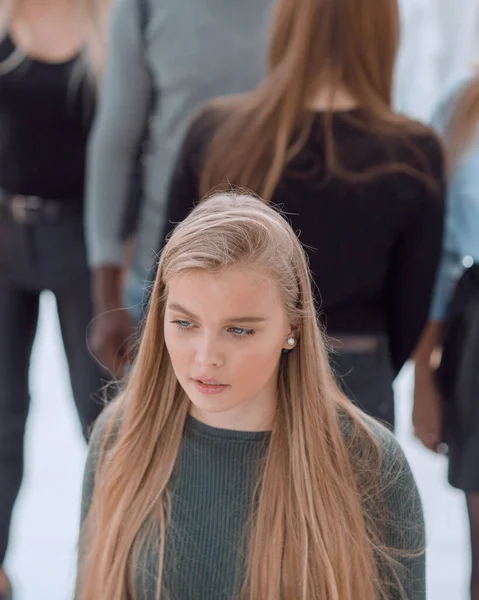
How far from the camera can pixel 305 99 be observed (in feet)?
4.54

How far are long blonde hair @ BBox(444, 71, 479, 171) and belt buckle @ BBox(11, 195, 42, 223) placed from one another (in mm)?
787

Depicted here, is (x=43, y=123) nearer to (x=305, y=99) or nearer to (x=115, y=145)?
(x=115, y=145)

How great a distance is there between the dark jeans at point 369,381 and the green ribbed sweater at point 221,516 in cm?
34

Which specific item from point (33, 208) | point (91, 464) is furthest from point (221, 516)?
point (33, 208)

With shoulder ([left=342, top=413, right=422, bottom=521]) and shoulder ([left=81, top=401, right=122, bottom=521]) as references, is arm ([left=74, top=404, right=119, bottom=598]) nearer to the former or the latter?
shoulder ([left=81, top=401, right=122, bottom=521])

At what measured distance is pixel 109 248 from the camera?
1696 mm

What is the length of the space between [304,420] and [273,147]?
1.61 ft

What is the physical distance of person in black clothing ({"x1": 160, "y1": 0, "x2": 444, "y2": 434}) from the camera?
53.8 inches

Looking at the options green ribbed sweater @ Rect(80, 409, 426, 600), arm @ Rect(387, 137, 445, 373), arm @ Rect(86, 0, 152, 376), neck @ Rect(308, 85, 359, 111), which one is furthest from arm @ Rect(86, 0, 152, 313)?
green ribbed sweater @ Rect(80, 409, 426, 600)

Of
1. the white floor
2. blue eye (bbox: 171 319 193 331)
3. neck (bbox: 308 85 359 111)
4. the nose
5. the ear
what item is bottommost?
the white floor

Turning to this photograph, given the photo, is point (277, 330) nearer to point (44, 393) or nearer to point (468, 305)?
→ point (468, 305)

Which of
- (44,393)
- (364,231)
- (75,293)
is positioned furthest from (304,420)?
(44,393)

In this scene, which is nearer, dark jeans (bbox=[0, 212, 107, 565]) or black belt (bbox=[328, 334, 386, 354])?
black belt (bbox=[328, 334, 386, 354])

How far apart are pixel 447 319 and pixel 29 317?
2.77 ft
